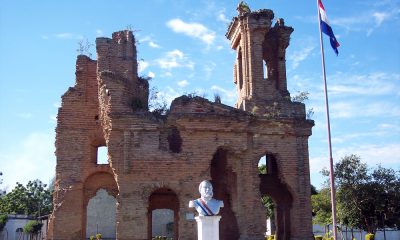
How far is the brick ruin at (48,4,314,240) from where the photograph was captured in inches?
601

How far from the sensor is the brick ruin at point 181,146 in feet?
50.1

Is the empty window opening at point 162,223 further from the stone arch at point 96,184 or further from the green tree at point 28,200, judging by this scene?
the stone arch at point 96,184

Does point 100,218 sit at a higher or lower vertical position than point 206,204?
lower

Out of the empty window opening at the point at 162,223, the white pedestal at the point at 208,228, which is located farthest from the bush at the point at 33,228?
the white pedestal at the point at 208,228

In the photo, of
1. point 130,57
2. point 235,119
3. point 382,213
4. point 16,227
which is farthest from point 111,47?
point 16,227

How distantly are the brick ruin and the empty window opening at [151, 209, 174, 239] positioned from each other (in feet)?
63.7

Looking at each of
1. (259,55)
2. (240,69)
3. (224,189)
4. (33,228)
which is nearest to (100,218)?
(33,228)

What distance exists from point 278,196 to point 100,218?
2298 cm

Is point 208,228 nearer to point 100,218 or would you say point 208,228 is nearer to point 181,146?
point 181,146

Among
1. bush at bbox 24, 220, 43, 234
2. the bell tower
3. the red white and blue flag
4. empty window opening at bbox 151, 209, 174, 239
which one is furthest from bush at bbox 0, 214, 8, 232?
the red white and blue flag

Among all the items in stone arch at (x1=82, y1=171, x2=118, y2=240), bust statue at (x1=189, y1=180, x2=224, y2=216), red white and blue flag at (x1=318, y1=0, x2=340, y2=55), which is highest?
red white and blue flag at (x1=318, y1=0, x2=340, y2=55)

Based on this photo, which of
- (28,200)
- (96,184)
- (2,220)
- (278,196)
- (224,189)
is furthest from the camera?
(28,200)

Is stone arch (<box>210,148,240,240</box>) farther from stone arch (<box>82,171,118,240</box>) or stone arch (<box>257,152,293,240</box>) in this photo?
stone arch (<box>82,171,118,240</box>)

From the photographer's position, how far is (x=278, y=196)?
1895cm
